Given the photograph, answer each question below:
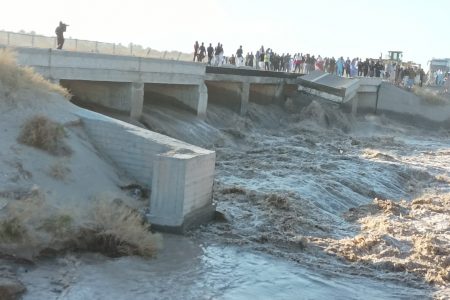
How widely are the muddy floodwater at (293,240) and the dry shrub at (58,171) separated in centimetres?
242

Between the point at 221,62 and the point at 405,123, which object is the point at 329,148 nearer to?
the point at 221,62

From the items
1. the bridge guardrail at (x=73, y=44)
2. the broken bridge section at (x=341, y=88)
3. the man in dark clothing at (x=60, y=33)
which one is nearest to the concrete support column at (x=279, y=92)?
the broken bridge section at (x=341, y=88)

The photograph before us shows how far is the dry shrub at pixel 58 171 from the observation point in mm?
11461

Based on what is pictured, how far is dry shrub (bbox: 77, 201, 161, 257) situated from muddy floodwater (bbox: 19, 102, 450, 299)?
25cm

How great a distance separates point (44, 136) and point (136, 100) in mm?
10216

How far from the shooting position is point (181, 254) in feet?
34.0

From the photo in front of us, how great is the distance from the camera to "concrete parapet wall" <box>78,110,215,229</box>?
1133 cm

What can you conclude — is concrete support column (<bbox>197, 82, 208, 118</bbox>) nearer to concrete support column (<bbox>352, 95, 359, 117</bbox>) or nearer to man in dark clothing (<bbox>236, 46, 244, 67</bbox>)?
man in dark clothing (<bbox>236, 46, 244, 67</bbox>)

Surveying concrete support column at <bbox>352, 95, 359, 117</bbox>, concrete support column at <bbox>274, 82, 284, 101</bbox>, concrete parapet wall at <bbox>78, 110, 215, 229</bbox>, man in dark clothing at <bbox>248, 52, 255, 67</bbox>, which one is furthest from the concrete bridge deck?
concrete support column at <bbox>352, 95, 359, 117</bbox>

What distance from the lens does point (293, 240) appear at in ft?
38.2

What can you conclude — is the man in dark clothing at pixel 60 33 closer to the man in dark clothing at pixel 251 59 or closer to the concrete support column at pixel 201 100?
the concrete support column at pixel 201 100

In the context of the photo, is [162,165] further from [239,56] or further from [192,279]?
[239,56]

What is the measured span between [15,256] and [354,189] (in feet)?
37.1

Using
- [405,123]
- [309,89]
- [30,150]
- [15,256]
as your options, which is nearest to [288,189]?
[30,150]
